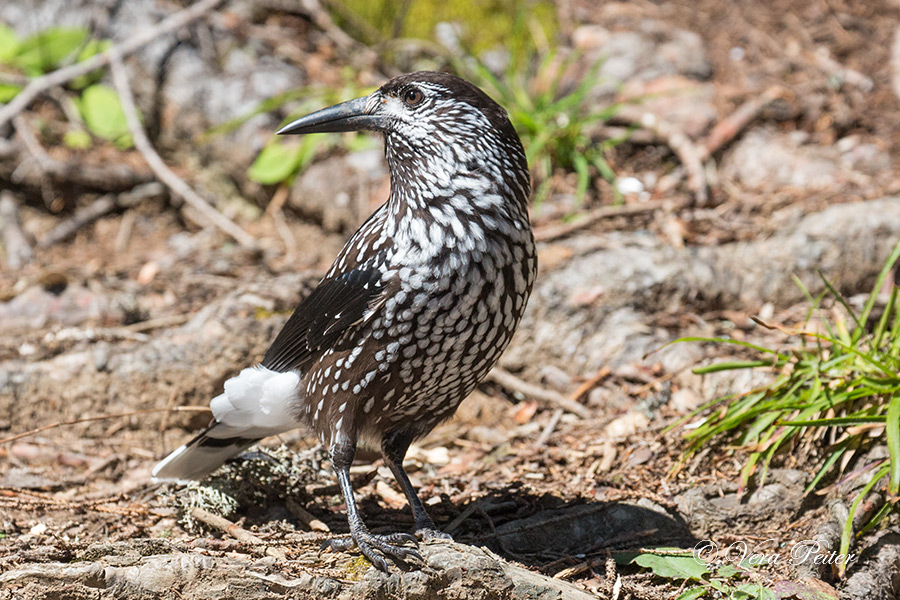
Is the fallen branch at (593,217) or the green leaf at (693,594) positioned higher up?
the fallen branch at (593,217)

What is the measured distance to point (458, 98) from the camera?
3332mm

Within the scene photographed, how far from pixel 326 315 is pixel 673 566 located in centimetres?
156

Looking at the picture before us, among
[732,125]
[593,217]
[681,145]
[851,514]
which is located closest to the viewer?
[851,514]

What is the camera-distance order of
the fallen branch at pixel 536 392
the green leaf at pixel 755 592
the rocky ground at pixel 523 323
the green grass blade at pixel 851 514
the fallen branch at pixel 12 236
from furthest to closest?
the fallen branch at pixel 12 236
the fallen branch at pixel 536 392
the rocky ground at pixel 523 323
the green grass blade at pixel 851 514
the green leaf at pixel 755 592

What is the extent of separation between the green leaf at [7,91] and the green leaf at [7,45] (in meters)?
0.25

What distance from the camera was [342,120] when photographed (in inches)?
138

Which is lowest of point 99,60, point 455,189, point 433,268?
point 433,268

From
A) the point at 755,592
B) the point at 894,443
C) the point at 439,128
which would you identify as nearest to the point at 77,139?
the point at 439,128

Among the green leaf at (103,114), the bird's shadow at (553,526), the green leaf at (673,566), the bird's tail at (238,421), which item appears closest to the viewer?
the green leaf at (673,566)

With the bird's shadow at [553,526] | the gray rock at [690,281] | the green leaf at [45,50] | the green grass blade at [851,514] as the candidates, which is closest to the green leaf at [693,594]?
the bird's shadow at [553,526]

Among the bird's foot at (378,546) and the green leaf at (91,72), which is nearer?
the bird's foot at (378,546)

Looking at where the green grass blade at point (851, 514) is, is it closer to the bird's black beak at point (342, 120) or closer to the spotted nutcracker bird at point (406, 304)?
the spotted nutcracker bird at point (406, 304)

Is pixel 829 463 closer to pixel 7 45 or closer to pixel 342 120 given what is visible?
pixel 342 120

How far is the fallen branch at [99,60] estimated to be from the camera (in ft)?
21.3
